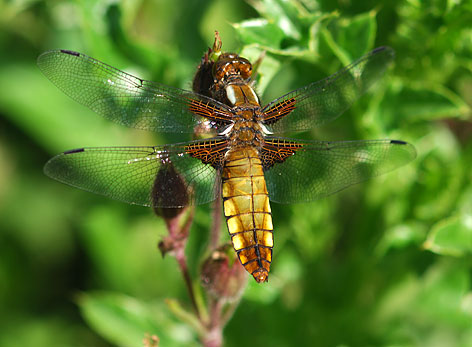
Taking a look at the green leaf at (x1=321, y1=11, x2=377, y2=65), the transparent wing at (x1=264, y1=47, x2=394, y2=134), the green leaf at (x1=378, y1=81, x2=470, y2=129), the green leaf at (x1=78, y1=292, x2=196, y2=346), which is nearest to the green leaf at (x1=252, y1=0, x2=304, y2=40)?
the green leaf at (x1=321, y1=11, x2=377, y2=65)

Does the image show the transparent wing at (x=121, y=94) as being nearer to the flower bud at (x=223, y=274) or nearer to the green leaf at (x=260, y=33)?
the green leaf at (x=260, y=33)

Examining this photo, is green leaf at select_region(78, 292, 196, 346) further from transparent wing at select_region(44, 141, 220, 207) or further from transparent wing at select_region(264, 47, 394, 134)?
transparent wing at select_region(264, 47, 394, 134)

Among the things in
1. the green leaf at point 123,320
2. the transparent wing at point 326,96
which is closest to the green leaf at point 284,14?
the transparent wing at point 326,96

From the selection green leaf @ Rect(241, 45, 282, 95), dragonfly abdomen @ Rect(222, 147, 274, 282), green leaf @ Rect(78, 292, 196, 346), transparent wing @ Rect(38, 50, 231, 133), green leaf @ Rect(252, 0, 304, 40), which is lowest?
green leaf @ Rect(78, 292, 196, 346)

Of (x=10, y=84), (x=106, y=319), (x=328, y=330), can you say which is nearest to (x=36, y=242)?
(x=10, y=84)

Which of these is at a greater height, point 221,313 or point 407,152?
point 407,152

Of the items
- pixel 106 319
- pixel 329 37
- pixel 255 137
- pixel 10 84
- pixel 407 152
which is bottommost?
pixel 106 319

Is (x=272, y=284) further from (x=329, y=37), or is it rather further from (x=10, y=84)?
(x=10, y=84)
